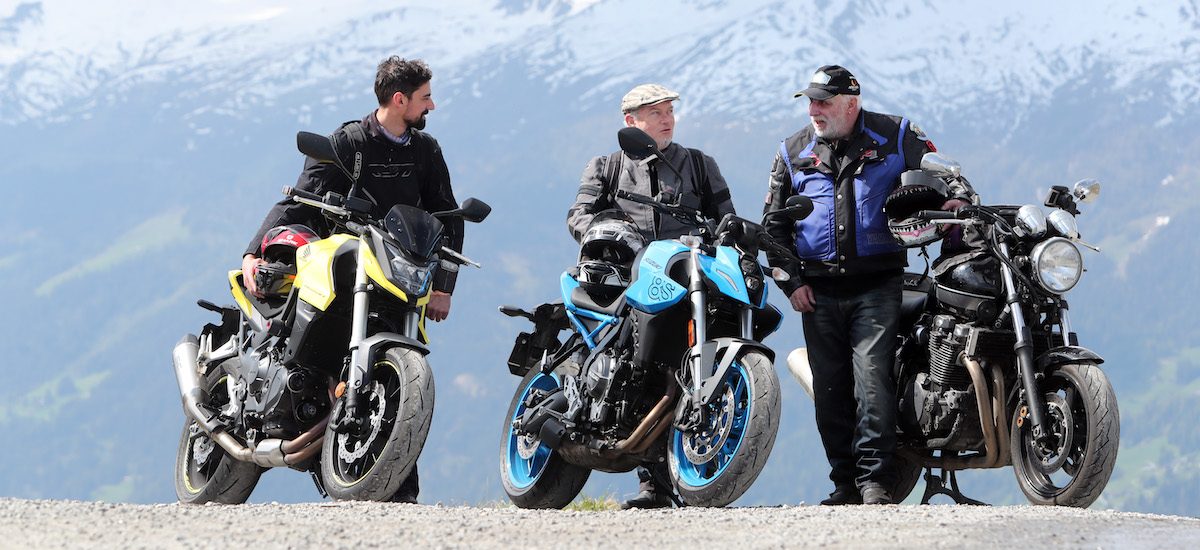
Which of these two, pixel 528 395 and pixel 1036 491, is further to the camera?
pixel 528 395

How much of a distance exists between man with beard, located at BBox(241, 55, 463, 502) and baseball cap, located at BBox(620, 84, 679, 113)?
3.60 ft

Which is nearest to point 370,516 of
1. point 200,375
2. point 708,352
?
point 708,352

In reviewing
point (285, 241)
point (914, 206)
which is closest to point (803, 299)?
point (914, 206)

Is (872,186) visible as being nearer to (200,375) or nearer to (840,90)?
(840,90)

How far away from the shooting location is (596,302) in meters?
8.84

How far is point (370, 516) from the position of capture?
6.70 metres

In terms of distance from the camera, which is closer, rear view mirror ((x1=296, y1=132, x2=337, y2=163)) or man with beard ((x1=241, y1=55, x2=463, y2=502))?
rear view mirror ((x1=296, y1=132, x2=337, y2=163))

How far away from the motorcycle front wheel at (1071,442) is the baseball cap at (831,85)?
1.93m

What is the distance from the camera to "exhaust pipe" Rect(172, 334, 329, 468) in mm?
8367

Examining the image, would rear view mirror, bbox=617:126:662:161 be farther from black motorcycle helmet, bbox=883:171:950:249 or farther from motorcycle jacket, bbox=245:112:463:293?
motorcycle jacket, bbox=245:112:463:293

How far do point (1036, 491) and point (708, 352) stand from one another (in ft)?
5.31

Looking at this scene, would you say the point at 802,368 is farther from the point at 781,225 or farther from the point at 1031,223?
the point at 1031,223

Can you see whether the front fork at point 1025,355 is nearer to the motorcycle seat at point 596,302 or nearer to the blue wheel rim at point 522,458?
the motorcycle seat at point 596,302

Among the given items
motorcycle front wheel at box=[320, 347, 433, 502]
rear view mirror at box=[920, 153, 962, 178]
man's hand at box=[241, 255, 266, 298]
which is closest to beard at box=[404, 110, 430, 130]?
man's hand at box=[241, 255, 266, 298]
